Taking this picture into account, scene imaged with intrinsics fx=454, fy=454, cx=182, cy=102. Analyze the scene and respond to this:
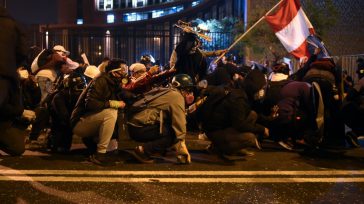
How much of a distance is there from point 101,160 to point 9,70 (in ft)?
9.88

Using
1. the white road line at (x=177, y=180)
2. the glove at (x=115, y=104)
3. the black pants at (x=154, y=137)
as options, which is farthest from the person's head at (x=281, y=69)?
the glove at (x=115, y=104)

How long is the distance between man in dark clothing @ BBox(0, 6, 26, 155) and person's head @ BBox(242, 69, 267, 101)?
381 centimetres

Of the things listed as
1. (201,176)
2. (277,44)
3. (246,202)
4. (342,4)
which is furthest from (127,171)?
(342,4)

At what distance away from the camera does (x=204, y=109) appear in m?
6.18

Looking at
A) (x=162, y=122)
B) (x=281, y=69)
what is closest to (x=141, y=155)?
(x=162, y=122)

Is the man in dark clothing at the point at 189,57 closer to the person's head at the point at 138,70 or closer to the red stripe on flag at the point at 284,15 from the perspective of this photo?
the person's head at the point at 138,70

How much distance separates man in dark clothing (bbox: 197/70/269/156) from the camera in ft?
19.5

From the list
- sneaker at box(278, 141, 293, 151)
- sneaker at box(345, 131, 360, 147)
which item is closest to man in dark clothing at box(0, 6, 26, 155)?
sneaker at box(278, 141, 293, 151)

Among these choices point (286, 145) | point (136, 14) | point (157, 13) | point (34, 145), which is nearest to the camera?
point (286, 145)

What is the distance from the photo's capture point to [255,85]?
648cm

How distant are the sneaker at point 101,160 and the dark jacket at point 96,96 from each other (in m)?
0.53

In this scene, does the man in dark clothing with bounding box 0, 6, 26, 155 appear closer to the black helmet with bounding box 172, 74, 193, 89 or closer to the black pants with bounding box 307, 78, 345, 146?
the black helmet with bounding box 172, 74, 193, 89

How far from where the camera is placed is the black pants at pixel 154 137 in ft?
19.7

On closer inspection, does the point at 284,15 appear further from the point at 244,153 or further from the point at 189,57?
the point at 244,153
